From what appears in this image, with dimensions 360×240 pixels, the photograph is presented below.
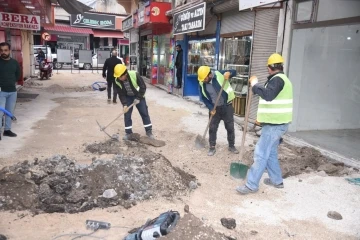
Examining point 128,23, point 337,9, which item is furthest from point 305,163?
point 128,23

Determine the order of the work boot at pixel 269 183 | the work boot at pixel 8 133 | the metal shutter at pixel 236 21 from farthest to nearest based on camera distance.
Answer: the metal shutter at pixel 236 21 → the work boot at pixel 8 133 → the work boot at pixel 269 183

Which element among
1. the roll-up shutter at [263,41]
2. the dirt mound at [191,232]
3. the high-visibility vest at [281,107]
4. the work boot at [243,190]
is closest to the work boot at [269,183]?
the work boot at [243,190]

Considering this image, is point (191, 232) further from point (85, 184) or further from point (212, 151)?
point (212, 151)

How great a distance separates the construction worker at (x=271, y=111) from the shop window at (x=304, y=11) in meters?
2.84

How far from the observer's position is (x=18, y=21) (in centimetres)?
1167

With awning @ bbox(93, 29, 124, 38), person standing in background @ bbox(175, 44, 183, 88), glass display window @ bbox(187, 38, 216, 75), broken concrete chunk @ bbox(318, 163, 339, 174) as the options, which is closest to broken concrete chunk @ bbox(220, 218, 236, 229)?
broken concrete chunk @ bbox(318, 163, 339, 174)

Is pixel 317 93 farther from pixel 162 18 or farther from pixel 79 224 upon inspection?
pixel 162 18

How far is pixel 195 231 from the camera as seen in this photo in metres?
3.11

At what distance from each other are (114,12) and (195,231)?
38573 millimetres

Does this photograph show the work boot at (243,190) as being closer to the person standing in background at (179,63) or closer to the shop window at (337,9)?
the shop window at (337,9)

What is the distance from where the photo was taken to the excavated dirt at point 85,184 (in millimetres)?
3924

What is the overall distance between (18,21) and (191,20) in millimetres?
5984

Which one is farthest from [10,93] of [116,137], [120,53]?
[120,53]

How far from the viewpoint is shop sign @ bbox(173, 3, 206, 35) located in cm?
1017
